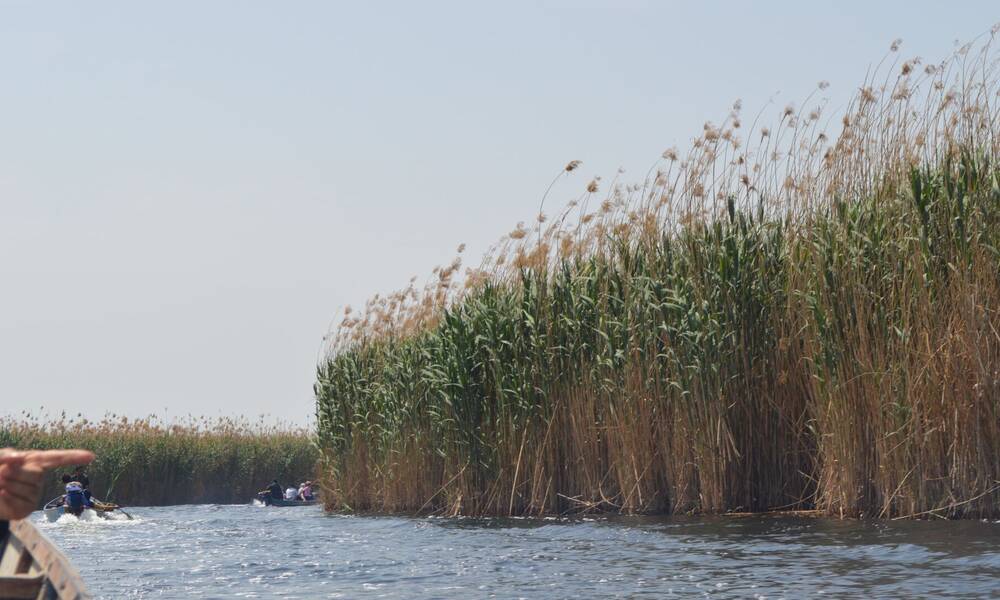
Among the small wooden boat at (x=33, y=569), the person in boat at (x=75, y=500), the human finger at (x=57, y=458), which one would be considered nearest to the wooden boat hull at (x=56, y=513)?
the person in boat at (x=75, y=500)

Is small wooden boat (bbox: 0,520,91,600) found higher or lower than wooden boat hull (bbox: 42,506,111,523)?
lower

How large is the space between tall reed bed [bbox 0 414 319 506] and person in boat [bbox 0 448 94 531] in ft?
107

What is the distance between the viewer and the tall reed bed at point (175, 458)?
3912 centimetres

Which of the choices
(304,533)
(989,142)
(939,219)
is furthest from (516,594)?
(304,533)

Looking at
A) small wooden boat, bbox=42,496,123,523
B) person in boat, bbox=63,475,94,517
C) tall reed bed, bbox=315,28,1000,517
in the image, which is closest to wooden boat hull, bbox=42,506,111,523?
small wooden boat, bbox=42,496,123,523

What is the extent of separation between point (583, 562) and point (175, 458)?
3124cm

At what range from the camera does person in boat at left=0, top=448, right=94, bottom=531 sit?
14.1 ft

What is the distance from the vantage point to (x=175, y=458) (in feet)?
137

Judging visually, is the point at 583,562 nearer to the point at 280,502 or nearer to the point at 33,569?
the point at 33,569

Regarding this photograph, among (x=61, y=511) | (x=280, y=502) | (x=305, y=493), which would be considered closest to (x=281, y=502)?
(x=280, y=502)

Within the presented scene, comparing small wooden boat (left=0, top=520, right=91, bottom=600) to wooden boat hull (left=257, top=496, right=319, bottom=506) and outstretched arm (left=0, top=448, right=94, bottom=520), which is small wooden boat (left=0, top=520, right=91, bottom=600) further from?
wooden boat hull (left=257, top=496, right=319, bottom=506)

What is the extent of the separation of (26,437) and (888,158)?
31.6 meters

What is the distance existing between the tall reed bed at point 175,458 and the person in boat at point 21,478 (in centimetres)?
3275

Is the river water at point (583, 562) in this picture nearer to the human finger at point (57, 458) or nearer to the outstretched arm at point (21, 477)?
the outstretched arm at point (21, 477)
